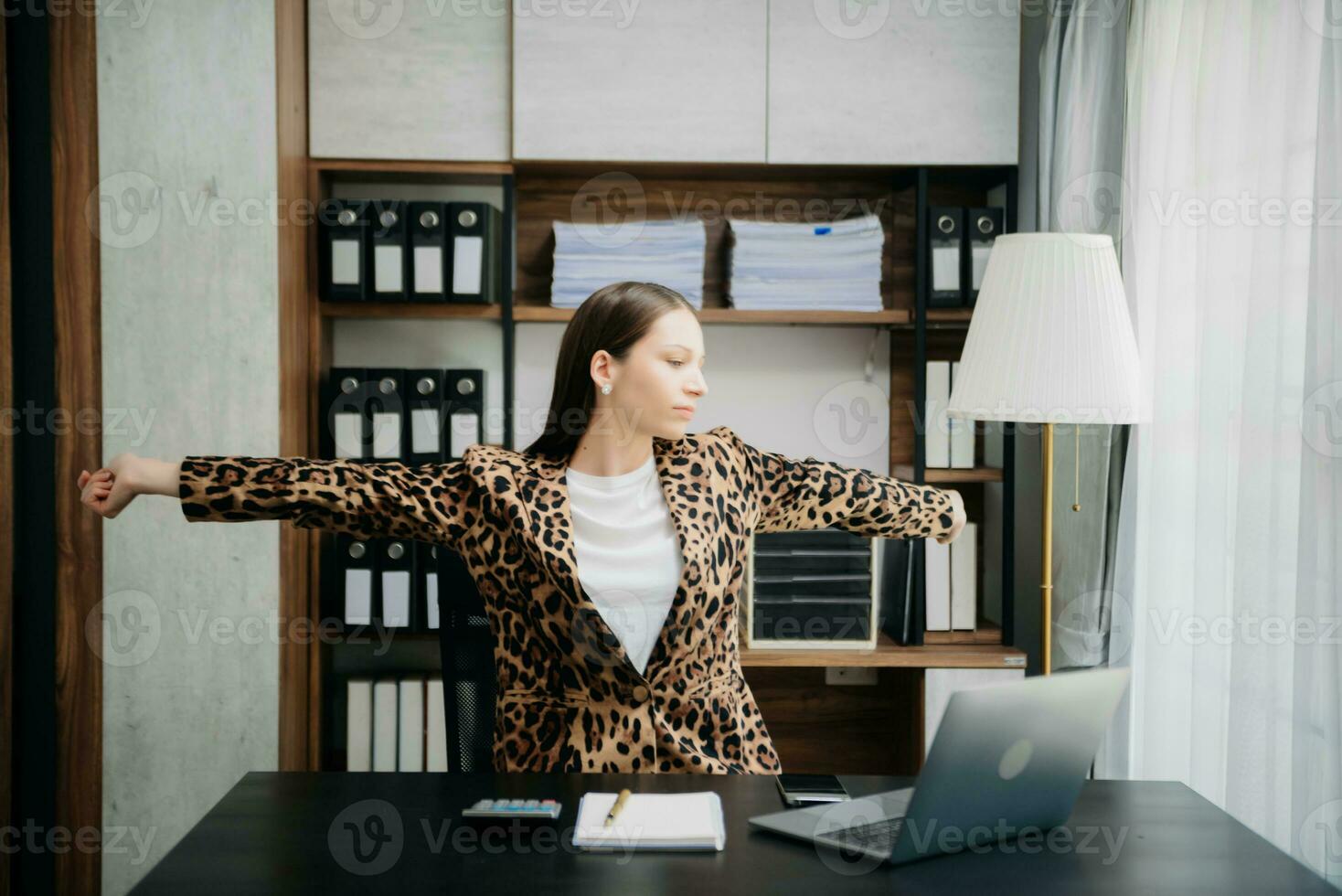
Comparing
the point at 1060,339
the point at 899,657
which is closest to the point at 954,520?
the point at 1060,339

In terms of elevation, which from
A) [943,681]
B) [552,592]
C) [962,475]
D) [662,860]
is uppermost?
[962,475]

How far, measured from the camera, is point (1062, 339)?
1842 millimetres

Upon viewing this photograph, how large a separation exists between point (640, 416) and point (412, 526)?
Answer: 38 cm

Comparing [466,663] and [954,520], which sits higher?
[954,520]

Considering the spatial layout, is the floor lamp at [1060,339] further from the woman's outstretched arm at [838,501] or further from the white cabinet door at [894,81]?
the white cabinet door at [894,81]

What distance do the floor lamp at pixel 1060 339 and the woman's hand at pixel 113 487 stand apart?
1.36 meters

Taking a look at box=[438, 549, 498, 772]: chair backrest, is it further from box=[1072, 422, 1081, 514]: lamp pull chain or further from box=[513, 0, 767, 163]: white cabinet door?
box=[1072, 422, 1081, 514]: lamp pull chain

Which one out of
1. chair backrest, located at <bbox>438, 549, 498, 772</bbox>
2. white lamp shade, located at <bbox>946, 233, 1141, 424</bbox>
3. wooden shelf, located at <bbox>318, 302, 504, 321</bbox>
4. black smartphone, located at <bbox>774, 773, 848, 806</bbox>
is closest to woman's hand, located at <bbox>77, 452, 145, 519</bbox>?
chair backrest, located at <bbox>438, 549, 498, 772</bbox>

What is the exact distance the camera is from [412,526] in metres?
1.63

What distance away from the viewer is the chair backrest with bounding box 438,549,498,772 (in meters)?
1.71

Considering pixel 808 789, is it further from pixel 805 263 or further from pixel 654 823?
pixel 805 263

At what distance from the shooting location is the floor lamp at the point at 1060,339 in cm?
183

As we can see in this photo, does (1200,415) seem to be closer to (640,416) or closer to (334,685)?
(640,416)

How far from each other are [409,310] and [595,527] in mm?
1256
